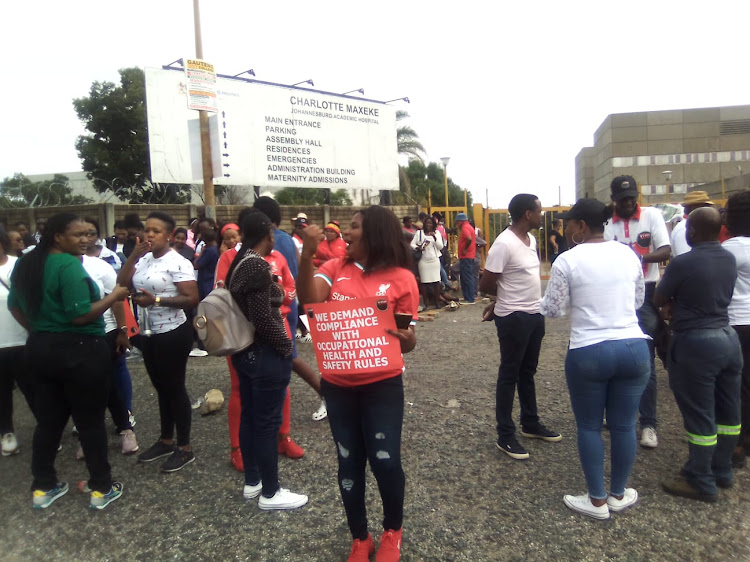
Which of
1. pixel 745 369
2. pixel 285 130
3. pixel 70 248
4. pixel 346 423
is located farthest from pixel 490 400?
pixel 285 130

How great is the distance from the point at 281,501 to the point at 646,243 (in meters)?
3.22

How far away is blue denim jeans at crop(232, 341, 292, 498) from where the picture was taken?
320 cm

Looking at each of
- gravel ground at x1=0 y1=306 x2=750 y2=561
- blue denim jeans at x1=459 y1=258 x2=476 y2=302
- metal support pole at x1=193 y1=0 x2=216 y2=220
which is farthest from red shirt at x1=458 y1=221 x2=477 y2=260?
gravel ground at x1=0 y1=306 x2=750 y2=561

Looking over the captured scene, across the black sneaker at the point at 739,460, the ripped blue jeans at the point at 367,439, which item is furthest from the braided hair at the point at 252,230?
the black sneaker at the point at 739,460

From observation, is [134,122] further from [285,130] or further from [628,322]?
[628,322]

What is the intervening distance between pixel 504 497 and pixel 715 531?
112cm

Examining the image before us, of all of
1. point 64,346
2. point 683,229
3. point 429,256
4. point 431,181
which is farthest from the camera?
point 431,181

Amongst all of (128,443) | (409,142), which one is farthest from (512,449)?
(409,142)

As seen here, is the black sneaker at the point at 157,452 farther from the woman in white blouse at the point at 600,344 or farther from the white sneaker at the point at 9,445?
the woman in white blouse at the point at 600,344

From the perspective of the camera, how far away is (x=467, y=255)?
11.2m

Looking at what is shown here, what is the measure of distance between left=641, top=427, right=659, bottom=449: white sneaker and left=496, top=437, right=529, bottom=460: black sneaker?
89cm

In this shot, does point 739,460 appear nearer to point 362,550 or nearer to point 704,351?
point 704,351

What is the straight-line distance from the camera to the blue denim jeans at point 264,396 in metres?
3.20

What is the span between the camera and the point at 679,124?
47844 millimetres
